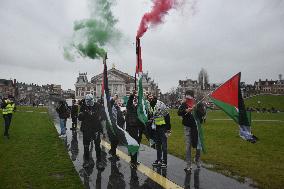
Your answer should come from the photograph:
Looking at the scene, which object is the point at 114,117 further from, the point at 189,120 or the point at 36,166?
the point at 36,166

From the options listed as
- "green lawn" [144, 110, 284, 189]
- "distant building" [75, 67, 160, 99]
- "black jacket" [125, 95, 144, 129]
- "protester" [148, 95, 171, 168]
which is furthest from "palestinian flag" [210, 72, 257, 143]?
"distant building" [75, 67, 160, 99]

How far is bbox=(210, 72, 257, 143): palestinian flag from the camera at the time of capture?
8305mm

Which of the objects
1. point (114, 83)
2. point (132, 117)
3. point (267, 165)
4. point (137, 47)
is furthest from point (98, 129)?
point (114, 83)

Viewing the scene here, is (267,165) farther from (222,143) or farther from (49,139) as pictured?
(49,139)

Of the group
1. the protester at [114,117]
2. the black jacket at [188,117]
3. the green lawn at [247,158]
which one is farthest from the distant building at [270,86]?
the black jacket at [188,117]

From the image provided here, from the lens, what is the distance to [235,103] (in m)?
8.52

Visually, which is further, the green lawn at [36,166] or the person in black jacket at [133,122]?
the person in black jacket at [133,122]

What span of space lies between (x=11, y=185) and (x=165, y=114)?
4.63 metres

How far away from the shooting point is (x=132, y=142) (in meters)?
8.85

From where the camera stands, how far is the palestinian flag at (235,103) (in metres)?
8.30

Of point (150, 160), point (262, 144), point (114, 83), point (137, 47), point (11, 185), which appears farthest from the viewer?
point (114, 83)

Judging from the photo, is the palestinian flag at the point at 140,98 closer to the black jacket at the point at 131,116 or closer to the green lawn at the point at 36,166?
the black jacket at the point at 131,116

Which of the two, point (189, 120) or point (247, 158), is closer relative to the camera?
point (189, 120)

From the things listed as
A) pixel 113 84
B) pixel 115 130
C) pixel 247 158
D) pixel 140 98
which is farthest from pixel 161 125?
pixel 113 84
